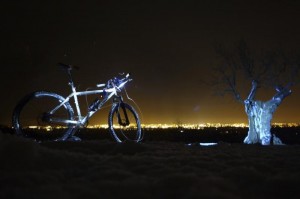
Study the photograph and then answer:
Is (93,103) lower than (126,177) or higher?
higher

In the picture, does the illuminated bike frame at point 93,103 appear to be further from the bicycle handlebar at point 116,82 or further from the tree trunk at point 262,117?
the tree trunk at point 262,117

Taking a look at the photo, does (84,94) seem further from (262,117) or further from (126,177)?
(262,117)

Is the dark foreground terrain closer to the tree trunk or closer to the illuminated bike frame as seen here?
the illuminated bike frame

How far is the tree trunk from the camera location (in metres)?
20.2

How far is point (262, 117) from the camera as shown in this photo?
20500 millimetres

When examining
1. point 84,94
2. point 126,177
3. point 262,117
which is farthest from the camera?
point 262,117

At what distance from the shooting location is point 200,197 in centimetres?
174

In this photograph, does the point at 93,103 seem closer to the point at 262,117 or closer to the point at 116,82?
the point at 116,82

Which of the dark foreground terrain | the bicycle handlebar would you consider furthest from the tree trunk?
the dark foreground terrain

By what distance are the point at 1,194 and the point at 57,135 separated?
4.67 meters

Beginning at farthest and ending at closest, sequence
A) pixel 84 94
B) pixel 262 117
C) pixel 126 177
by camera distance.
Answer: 1. pixel 262 117
2. pixel 84 94
3. pixel 126 177

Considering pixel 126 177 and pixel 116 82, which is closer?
pixel 126 177

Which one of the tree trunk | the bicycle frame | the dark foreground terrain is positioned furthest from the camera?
the tree trunk

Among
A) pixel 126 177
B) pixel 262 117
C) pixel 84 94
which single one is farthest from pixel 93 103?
pixel 262 117
